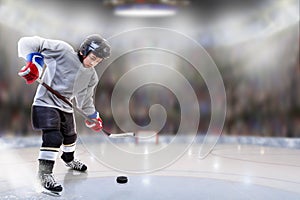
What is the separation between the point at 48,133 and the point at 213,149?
167cm

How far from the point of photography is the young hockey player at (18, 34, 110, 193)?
1.61 meters

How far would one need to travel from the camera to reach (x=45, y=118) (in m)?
1.65

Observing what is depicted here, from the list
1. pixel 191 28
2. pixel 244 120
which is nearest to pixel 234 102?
pixel 244 120

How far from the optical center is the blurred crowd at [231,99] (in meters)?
3.57

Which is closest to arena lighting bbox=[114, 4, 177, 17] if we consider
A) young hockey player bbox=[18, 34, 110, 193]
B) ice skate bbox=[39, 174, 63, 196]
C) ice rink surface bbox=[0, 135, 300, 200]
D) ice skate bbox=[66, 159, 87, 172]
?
ice rink surface bbox=[0, 135, 300, 200]

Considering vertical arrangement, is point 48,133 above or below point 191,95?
below

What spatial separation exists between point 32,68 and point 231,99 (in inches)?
106

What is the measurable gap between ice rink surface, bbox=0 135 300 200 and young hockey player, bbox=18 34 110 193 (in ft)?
0.54

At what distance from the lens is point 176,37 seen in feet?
13.5

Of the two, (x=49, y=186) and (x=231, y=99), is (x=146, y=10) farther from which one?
(x=49, y=186)

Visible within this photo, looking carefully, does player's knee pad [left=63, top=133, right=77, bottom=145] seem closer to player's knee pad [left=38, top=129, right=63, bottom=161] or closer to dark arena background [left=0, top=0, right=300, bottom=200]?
player's knee pad [left=38, top=129, right=63, bottom=161]

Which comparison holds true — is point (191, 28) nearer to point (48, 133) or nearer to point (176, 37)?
point (176, 37)

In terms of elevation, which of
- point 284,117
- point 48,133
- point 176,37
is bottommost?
point 48,133

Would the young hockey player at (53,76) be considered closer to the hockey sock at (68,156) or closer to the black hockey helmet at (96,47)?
the black hockey helmet at (96,47)
